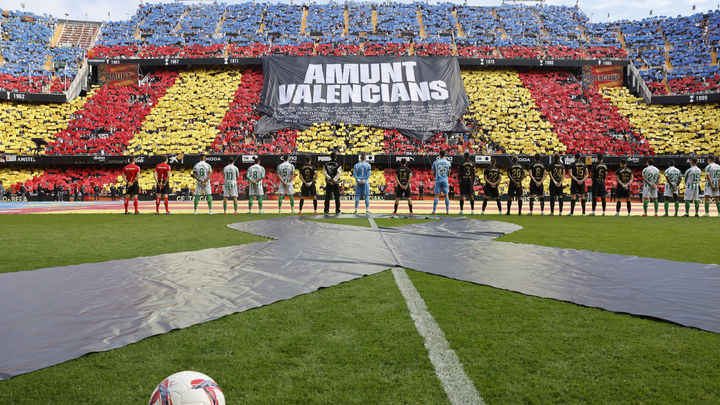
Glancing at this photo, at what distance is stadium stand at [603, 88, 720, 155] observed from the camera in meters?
26.8

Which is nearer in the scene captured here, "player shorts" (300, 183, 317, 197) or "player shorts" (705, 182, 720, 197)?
"player shorts" (705, 182, 720, 197)

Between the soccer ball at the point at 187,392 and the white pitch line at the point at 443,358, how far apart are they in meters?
1.19

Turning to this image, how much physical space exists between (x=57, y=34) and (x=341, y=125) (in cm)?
3648

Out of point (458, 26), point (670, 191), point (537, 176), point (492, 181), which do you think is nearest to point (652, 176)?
point (670, 191)

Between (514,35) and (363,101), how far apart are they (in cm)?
1952

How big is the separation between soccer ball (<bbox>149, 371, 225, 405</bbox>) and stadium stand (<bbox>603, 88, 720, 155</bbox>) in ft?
110

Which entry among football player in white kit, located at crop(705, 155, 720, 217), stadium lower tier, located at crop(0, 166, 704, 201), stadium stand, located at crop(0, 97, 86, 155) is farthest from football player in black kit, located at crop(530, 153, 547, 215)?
stadium stand, located at crop(0, 97, 86, 155)

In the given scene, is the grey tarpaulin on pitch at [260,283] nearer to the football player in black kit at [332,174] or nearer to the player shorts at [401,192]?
the football player in black kit at [332,174]

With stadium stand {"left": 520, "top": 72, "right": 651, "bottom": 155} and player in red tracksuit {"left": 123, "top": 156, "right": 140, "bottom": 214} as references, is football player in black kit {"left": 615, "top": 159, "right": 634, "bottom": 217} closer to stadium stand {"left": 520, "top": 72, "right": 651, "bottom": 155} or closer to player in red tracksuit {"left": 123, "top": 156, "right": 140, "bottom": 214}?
stadium stand {"left": 520, "top": 72, "right": 651, "bottom": 155}

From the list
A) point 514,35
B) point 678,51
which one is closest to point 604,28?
point 678,51

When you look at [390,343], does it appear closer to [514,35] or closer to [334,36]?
[334,36]

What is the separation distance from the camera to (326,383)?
7.01ft

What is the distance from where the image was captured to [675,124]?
2873 cm

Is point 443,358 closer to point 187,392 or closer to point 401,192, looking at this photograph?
point 187,392
